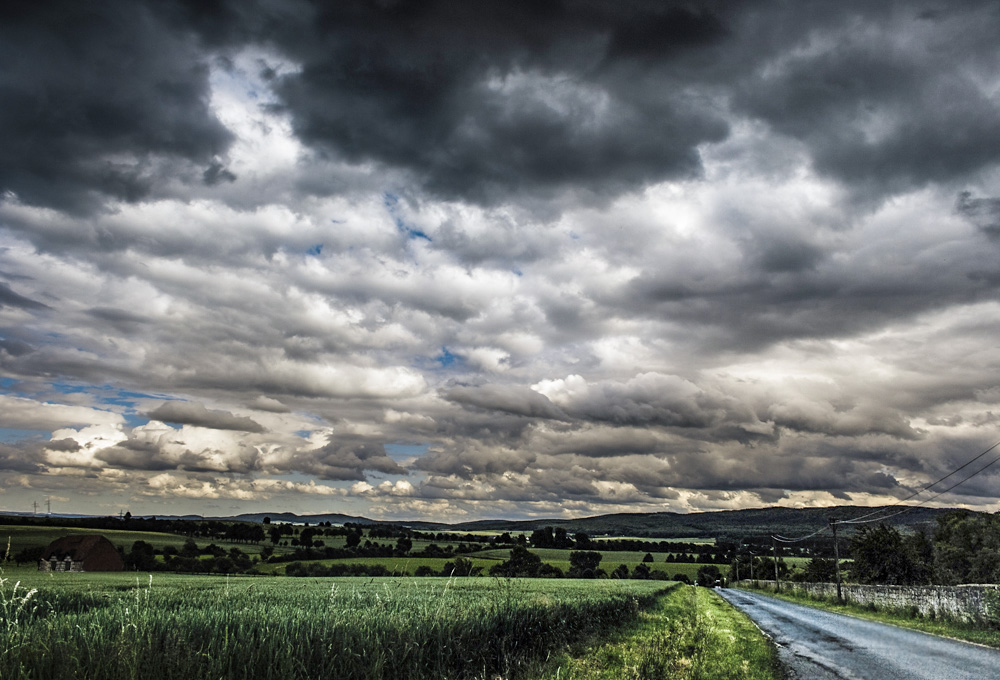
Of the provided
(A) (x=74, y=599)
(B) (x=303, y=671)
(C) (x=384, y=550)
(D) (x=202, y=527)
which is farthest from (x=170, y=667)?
(D) (x=202, y=527)

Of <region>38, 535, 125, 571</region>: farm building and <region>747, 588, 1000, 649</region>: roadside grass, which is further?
<region>38, 535, 125, 571</region>: farm building

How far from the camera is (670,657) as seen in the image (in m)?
12.9

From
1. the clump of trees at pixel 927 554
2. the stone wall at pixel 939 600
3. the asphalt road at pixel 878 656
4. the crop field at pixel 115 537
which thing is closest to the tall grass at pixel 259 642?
the asphalt road at pixel 878 656

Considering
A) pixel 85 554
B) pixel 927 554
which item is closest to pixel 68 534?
pixel 85 554

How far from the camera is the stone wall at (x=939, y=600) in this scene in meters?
23.0

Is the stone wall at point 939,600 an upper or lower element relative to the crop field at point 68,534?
upper

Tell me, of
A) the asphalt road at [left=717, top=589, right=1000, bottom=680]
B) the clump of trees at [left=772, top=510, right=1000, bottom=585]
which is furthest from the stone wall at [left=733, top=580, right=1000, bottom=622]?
the clump of trees at [left=772, top=510, right=1000, bottom=585]

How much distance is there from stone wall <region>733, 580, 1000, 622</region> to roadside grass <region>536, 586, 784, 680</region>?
34.5 feet

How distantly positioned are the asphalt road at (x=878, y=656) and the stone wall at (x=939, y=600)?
2906mm

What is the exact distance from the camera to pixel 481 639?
9609 millimetres

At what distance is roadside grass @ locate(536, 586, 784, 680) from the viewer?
10595mm

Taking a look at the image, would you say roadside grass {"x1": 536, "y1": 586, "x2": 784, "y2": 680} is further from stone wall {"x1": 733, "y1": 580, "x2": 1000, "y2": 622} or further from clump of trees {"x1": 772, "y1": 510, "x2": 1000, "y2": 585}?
clump of trees {"x1": 772, "y1": 510, "x2": 1000, "y2": 585}

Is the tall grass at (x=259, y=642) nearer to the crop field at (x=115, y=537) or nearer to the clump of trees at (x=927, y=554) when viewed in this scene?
the clump of trees at (x=927, y=554)

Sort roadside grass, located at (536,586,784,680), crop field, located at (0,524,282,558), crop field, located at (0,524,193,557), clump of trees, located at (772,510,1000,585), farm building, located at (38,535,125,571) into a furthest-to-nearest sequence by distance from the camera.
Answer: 1. crop field, located at (0,524,282,558)
2. crop field, located at (0,524,193,557)
3. farm building, located at (38,535,125,571)
4. clump of trees, located at (772,510,1000,585)
5. roadside grass, located at (536,586,784,680)
